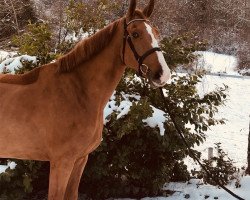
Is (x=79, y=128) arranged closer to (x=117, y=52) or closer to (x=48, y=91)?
(x=48, y=91)

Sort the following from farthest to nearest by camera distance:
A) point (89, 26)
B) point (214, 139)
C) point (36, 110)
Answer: point (214, 139) < point (89, 26) < point (36, 110)

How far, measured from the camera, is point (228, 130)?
29.3 ft

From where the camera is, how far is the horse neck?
3.19m

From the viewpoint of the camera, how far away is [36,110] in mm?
3240

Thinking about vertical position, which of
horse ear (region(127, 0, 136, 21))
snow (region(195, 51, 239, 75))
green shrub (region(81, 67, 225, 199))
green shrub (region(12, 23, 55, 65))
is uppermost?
snow (region(195, 51, 239, 75))

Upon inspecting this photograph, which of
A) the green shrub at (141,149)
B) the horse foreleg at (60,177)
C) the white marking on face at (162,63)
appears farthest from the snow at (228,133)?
the white marking on face at (162,63)

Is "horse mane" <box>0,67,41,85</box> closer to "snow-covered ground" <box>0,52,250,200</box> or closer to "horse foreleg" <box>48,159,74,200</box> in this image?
"horse foreleg" <box>48,159,74,200</box>

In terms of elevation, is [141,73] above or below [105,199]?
above

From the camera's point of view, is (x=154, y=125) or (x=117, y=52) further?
(x=154, y=125)

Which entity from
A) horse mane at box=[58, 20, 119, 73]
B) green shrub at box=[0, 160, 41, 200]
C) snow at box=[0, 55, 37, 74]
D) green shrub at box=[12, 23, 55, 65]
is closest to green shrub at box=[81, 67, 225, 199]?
green shrub at box=[0, 160, 41, 200]

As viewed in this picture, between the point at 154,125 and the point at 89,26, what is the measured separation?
5.49 feet

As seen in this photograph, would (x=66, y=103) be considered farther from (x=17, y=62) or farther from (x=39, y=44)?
(x=39, y=44)

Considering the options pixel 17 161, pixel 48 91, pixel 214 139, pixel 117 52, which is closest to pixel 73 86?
pixel 48 91

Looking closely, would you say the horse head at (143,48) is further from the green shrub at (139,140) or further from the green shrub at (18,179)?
the green shrub at (18,179)
